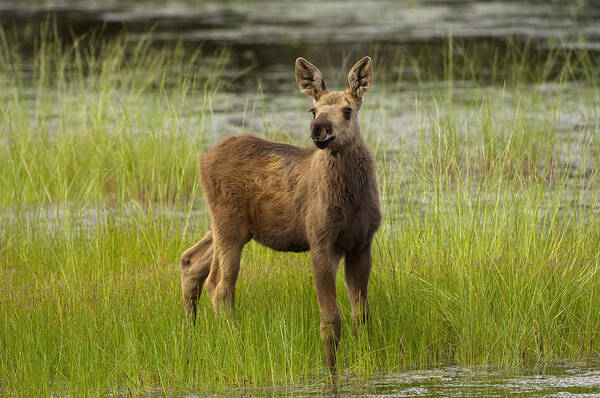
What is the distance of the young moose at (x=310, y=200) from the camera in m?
7.66

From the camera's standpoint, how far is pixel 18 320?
333 inches

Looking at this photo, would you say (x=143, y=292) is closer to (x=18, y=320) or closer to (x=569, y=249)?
(x=18, y=320)

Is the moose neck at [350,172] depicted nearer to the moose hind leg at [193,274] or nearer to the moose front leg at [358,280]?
the moose front leg at [358,280]

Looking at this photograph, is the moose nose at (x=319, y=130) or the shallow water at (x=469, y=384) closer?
the moose nose at (x=319, y=130)

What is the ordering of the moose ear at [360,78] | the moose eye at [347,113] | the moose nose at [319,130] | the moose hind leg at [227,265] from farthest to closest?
the moose hind leg at [227,265] < the moose ear at [360,78] < the moose eye at [347,113] < the moose nose at [319,130]

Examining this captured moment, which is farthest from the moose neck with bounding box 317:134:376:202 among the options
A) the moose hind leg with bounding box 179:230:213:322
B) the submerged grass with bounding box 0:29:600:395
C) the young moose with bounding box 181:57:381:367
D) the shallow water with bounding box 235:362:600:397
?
the moose hind leg with bounding box 179:230:213:322

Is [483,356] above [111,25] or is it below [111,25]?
below

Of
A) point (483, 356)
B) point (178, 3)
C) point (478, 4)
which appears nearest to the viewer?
point (483, 356)

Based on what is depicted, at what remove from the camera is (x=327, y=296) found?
7766 millimetres

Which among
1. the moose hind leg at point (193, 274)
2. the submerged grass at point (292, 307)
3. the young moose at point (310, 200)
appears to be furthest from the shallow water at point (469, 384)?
the moose hind leg at point (193, 274)

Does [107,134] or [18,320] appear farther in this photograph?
[107,134]

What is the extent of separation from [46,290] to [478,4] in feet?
74.8

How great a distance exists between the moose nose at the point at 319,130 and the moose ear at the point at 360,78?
59 cm

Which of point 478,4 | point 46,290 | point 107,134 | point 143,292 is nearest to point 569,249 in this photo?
point 143,292
